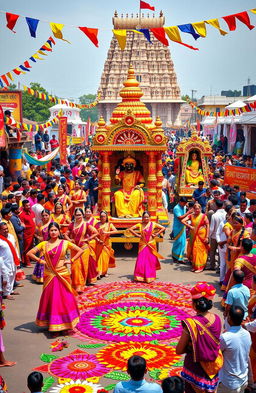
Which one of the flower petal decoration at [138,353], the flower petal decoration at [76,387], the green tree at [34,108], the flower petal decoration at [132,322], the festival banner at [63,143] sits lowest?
the flower petal decoration at [76,387]

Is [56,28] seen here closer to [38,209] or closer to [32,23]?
[32,23]

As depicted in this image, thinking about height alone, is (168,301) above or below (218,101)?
below

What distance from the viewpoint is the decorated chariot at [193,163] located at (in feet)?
54.1

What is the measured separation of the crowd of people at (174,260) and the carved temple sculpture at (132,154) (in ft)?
2.95

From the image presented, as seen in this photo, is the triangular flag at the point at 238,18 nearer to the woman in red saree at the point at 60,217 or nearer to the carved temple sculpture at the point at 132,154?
the carved temple sculpture at the point at 132,154

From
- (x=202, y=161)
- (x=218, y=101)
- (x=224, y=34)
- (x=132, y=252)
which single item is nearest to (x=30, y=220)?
(x=132, y=252)

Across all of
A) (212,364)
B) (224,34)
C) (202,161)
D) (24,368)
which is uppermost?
(224,34)

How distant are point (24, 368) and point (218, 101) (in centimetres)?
6376

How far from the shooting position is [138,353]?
6129 millimetres

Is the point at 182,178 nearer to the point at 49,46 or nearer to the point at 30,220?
the point at 49,46

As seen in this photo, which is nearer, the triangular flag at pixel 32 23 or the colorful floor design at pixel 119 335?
the colorful floor design at pixel 119 335

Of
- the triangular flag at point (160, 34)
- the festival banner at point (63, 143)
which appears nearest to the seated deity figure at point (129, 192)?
the triangular flag at point (160, 34)

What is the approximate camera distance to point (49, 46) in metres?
15.1

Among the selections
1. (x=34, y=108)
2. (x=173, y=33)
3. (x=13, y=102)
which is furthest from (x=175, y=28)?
(x=34, y=108)
